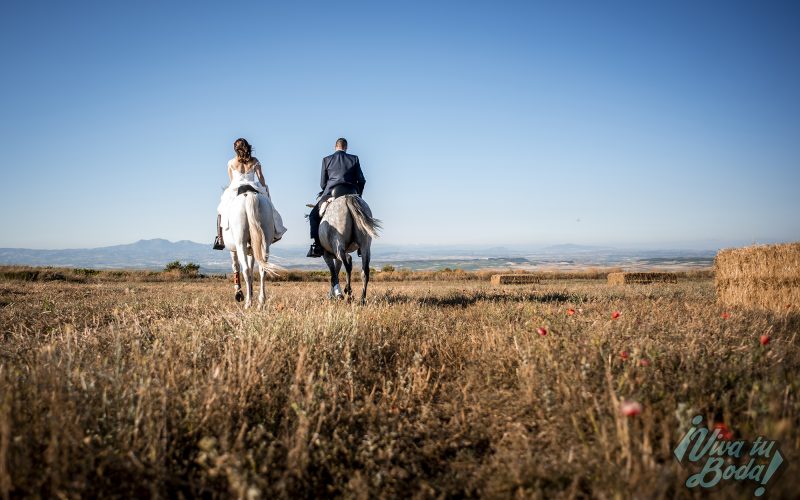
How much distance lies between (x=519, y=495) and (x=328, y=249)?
733 cm

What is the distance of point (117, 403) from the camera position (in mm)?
2674

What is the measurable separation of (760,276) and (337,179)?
352 inches

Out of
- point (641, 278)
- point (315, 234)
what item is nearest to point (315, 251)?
point (315, 234)

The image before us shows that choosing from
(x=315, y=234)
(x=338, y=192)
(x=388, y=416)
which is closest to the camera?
(x=388, y=416)

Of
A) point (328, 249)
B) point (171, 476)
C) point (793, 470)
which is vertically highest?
point (328, 249)

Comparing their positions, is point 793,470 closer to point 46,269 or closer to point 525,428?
point 525,428

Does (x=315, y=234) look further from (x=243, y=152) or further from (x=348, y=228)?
(x=243, y=152)

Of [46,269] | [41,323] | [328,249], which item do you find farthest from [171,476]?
[46,269]

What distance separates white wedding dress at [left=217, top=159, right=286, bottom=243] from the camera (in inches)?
316

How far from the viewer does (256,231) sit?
7.62 m

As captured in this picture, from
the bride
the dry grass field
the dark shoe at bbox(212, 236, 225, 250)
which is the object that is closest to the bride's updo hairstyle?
the bride

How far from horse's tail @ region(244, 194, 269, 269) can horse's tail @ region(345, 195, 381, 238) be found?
5.88ft

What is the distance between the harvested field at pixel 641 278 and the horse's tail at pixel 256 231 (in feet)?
59.0

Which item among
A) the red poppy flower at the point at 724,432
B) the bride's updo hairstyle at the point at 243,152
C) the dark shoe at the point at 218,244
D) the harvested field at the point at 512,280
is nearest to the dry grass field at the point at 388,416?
the red poppy flower at the point at 724,432
